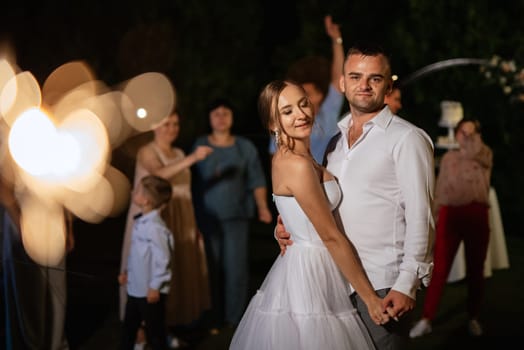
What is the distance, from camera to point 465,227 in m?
5.86

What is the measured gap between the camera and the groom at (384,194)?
2.67m

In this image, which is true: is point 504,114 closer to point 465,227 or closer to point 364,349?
point 465,227

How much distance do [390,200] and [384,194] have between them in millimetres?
31

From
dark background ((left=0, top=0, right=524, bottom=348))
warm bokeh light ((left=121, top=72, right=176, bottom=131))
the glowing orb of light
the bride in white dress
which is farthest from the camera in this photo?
warm bokeh light ((left=121, top=72, right=176, bottom=131))

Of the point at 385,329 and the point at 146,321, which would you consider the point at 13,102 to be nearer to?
the point at 146,321

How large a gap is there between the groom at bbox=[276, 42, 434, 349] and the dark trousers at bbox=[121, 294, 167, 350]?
6.48ft

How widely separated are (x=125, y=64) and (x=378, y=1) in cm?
555

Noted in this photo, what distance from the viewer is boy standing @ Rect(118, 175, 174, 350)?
456 cm

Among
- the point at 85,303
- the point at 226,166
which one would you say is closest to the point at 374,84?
the point at 226,166

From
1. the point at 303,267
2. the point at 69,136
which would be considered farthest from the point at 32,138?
the point at 69,136

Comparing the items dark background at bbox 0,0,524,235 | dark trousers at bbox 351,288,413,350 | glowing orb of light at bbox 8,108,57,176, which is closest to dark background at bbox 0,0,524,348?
dark background at bbox 0,0,524,235

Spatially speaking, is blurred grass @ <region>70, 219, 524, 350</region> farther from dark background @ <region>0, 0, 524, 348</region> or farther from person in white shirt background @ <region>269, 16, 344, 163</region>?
person in white shirt background @ <region>269, 16, 344, 163</region>

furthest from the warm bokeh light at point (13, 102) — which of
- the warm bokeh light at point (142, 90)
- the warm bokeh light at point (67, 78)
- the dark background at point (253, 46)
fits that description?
the warm bokeh light at point (142, 90)

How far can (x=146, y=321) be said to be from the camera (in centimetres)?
459
